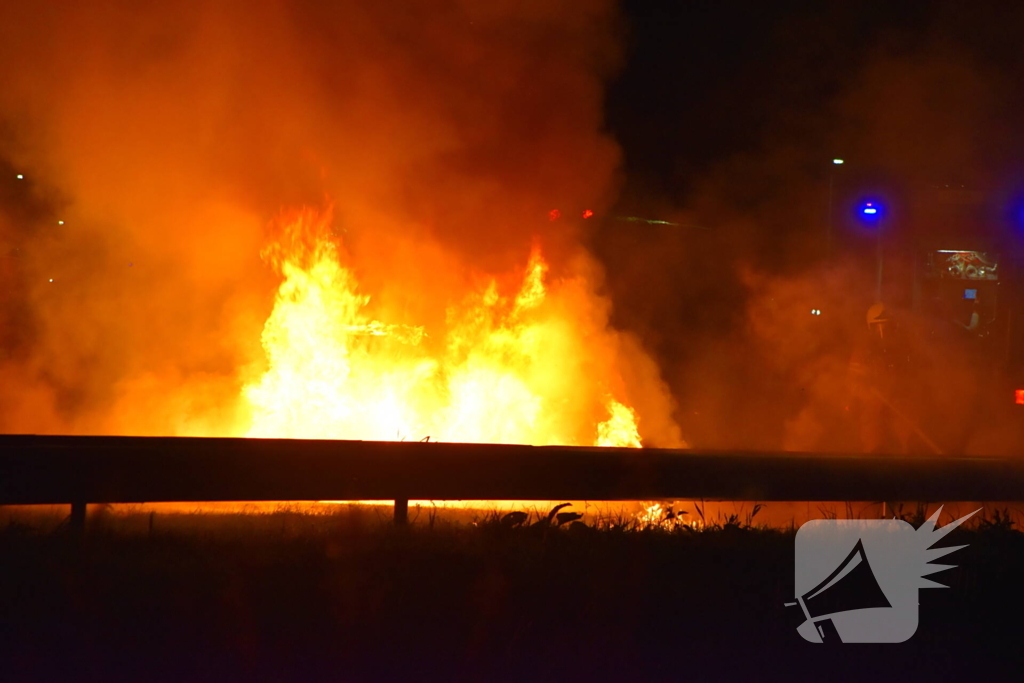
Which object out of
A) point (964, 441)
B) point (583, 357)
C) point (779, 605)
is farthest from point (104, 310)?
point (964, 441)

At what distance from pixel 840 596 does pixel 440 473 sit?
9.03 feet

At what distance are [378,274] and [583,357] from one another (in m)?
3.12

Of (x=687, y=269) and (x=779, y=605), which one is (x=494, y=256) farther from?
(x=687, y=269)

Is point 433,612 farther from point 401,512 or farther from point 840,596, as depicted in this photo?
point 840,596

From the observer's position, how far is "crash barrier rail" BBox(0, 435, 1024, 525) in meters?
5.34

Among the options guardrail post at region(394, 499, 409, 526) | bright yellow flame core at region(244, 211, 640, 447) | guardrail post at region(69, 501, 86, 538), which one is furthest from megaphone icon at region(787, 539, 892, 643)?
bright yellow flame core at region(244, 211, 640, 447)

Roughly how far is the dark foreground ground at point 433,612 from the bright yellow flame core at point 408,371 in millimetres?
4301

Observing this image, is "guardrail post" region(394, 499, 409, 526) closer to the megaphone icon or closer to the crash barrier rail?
the crash barrier rail

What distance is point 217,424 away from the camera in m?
9.88

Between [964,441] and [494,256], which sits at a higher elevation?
[494,256]

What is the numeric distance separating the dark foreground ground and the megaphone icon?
133mm

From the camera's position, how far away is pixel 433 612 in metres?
4.05

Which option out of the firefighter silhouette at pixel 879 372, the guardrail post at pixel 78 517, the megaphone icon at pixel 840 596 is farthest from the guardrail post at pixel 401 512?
the firefighter silhouette at pixel 879 372

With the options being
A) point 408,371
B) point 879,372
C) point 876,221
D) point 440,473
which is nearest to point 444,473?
point 440,473
